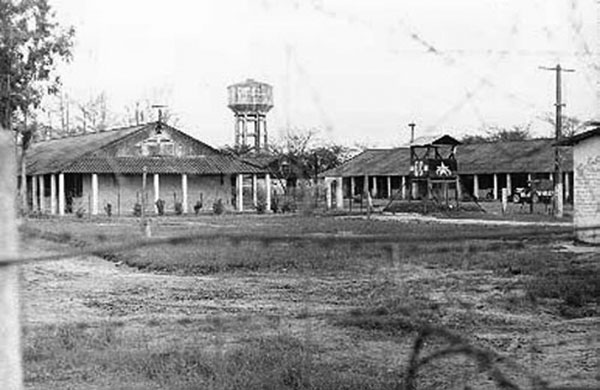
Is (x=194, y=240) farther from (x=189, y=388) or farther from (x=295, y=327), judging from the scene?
(x=295, y=327)

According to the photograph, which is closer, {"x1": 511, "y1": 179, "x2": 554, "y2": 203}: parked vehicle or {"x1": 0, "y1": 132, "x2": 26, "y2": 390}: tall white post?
{"x1": 0, "y1": 132, "x2": 26, "y2": 390}: tall white post

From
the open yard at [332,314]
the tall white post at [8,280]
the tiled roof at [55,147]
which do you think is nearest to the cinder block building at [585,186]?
the open yard at [332,314]

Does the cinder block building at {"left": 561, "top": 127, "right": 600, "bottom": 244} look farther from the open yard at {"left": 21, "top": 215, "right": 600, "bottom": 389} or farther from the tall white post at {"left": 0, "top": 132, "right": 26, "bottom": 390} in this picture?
the tall white post at {"left": 0, "top": 132, "right": 26, "bottom": 390}

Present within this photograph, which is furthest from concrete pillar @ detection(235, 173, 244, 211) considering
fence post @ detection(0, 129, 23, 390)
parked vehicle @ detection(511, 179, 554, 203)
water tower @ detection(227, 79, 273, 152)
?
fence post @ detection(0, 129, 23, 390)

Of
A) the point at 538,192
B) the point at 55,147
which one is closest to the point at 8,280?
the point at 538,192

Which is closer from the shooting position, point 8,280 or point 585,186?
point 8,280

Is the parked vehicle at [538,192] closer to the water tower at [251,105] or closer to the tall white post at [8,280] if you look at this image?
the water tower at [251,105]

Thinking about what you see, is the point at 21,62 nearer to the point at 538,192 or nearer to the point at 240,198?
the point at 538,192
